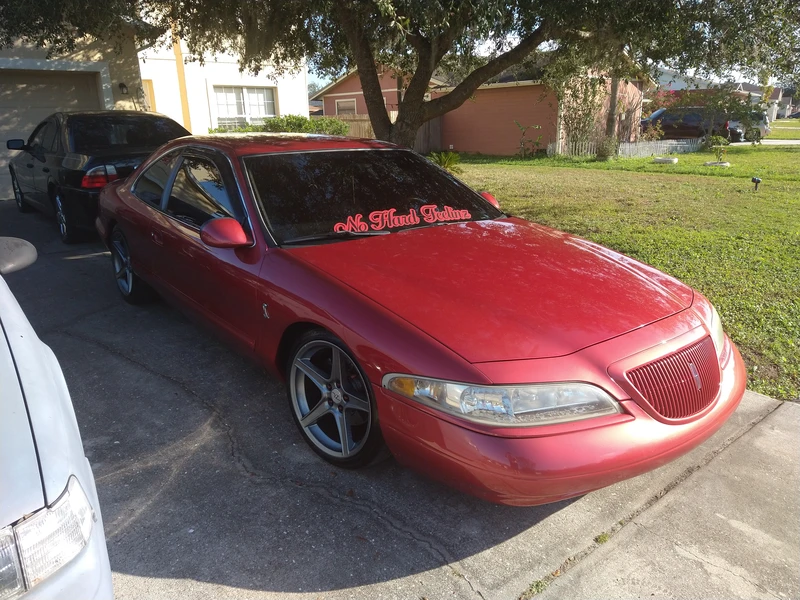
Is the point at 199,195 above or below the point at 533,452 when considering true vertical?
above

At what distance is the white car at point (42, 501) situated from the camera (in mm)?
1375

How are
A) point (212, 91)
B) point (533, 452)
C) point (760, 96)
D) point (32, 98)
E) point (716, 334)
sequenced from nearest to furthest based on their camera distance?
point (533, 452)
point (716, 334)
point (32, 98)
point (212, 91)
point (760, 96)

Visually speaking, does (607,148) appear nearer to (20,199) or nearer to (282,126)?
Result: (282,126)

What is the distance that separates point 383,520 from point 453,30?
5.40 meters

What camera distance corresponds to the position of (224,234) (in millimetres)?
3139

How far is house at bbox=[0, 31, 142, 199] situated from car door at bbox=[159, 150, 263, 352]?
8.70 meters

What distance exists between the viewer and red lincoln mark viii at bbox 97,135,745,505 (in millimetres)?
2227

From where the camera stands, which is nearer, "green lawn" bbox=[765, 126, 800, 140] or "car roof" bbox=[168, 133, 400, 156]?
"car roof" bbox=[168, 133, 400, 156]

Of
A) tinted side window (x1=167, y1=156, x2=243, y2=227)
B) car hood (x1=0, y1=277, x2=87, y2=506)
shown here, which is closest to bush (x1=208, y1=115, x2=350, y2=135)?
tinted side window (x1=167, y1=156, x2=243, y2=227)

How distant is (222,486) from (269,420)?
609 millimetres

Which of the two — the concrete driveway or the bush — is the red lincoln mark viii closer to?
the concrete driveway

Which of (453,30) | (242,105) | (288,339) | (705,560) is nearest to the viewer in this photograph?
(705,560)

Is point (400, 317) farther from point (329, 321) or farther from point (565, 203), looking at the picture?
point (565, 203)

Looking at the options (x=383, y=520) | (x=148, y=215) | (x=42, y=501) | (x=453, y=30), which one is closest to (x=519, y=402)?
(x=383, y=520)
